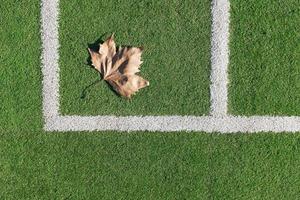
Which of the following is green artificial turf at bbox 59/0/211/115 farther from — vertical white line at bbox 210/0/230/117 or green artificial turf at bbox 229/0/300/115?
green artificial turf at bbox 229/0/300/115

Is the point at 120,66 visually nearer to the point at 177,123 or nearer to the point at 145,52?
the point at 145,52

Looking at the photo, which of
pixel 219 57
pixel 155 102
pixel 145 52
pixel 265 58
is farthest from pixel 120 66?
pixel 265 58

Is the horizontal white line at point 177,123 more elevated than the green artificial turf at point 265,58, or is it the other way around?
the green artificial turf at point 265,58

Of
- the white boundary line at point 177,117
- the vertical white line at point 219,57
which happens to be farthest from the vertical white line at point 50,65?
the vertical white line at point 219,57

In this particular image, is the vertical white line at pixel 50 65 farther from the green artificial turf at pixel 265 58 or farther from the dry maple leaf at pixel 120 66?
the green artificial turf at pixel 265 58

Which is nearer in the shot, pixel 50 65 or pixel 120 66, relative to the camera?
pixel 120 66
